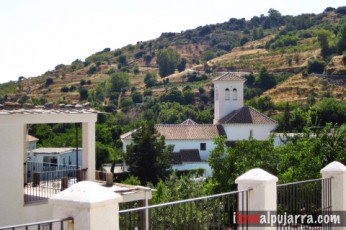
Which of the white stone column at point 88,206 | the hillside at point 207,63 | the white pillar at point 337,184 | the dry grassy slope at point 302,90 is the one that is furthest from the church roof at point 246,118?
the white stone column at point 88,206

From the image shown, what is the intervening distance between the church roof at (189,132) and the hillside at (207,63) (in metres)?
22.5

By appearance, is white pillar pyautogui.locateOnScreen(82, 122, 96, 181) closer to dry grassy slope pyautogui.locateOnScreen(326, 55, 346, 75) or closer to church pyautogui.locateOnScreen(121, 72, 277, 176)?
church pyautogui.locateOnScreen(121, 72, 277, 176)

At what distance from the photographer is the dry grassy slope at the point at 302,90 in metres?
73.0

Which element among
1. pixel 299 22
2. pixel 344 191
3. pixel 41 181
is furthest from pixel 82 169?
pixel 299 22

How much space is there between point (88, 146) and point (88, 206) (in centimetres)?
1039

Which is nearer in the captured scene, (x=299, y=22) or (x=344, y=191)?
(x=344, y=191)

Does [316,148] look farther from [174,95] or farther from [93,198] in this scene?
[174,95]

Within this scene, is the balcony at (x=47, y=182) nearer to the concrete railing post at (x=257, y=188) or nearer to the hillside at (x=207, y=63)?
the concrete railing post at (x=257, y=188)

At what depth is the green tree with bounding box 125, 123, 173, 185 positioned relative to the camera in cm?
3988

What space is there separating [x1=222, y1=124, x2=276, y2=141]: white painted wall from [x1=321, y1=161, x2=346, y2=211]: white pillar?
43187 mm

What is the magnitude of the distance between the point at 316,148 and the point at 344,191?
34.0 feet

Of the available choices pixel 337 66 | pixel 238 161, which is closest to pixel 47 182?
pixel 238 161

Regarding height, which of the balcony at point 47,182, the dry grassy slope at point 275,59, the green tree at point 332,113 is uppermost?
the dry grassy slope at point 275,59

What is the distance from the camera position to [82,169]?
552 inches
